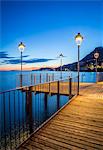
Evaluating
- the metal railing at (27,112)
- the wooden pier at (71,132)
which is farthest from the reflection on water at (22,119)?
the wooden pier at (71,132)

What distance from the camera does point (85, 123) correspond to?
17.2 ft

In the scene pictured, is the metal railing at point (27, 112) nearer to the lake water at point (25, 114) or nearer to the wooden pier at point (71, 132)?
the lake water at point (25, 114)

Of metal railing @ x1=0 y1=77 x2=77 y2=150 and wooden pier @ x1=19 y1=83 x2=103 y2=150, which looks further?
metal railing @ x1=0 y1=77 x2=77 y2=150

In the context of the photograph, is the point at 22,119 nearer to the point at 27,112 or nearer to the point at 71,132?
the point at 27,112

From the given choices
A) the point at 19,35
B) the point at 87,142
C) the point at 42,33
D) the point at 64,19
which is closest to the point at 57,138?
the point at 87,142

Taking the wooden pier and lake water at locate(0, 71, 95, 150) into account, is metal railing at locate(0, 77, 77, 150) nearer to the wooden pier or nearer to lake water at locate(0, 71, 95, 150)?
lake water at locate(0, 71, 95, 150)

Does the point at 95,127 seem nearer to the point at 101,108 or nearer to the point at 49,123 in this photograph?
the point at 49,123

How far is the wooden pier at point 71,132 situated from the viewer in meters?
3.97

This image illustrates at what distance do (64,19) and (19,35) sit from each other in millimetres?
33121

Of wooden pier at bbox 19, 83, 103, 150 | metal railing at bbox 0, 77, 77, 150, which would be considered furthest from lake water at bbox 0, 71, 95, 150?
wooden pier at bbox 19, 83, 103, 150

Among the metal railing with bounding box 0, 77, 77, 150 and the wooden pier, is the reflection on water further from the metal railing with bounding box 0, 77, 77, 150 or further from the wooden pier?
the wooden pier

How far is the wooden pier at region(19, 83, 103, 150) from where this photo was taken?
3.97 meters

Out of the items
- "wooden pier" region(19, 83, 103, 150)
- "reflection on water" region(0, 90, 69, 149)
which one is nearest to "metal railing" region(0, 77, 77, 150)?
"reflection on water" region(0, 90, 69, 149)

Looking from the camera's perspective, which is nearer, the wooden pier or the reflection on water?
the wooden pier
